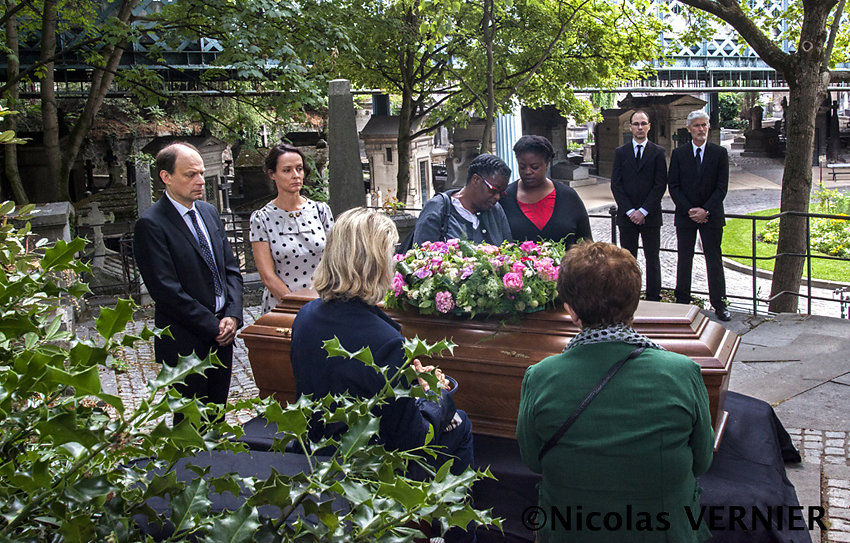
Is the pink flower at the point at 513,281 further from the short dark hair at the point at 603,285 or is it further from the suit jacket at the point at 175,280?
the suit jacket at the point at 175,280

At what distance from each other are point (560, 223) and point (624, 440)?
9.12 feet

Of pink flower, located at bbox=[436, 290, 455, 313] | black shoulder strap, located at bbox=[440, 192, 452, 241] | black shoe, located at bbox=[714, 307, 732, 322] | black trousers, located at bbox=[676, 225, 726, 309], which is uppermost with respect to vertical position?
black shoulder strap, located at bbox=[440, 192, 452, 241]

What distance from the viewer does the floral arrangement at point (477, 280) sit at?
361cm

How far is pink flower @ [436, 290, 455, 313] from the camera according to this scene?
369 cm

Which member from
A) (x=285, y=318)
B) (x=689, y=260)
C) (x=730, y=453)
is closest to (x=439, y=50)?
(x=689, y=260)

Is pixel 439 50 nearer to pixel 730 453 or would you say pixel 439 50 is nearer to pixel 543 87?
pixel 543 87

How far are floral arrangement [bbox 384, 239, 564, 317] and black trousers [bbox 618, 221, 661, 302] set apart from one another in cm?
377

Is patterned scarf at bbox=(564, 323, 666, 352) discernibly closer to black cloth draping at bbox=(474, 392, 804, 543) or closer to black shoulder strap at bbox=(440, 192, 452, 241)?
black cloth draping at bbox=(474, 392, 804, 543)

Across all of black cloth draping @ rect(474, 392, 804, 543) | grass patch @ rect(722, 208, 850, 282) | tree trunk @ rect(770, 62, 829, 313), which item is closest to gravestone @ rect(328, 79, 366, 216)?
black cloth draping @ rect(474, 392, 804, 543)

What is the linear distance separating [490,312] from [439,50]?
12.1 meters

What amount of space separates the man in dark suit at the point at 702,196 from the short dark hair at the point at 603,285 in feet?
17.1

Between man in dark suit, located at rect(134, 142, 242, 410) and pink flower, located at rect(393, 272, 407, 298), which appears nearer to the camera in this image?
pink flower, located at rect(393, 272, 407, 298)

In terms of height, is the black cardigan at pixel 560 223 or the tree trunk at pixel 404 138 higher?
the tree trunk at pixel 404 138

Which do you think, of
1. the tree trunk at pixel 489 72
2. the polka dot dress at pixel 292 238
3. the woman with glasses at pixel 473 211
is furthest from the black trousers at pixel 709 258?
the polka dot dress at pixel 292 238
